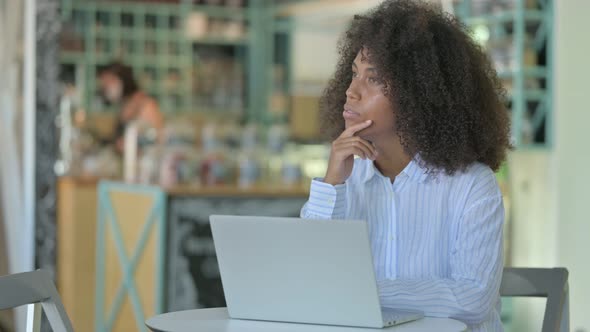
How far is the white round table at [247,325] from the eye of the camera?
197 cm

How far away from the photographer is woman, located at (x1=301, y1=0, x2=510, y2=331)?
89.6 inches

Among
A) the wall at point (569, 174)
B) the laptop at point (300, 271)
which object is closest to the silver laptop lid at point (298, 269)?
the laptop at point (300, 271)

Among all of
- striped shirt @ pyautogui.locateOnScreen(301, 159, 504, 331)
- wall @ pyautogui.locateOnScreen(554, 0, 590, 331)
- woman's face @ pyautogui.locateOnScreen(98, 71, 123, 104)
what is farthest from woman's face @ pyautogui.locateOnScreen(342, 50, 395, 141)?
woman's face @ pyautogui.locateOnScreen(98, 71, 123, 104)

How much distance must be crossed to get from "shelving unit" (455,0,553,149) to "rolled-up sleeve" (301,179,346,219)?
8.72ft

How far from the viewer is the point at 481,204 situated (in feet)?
7.27

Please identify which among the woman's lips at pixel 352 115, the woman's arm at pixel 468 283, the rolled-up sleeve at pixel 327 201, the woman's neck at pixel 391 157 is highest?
the woman's lips at pixel 352 115

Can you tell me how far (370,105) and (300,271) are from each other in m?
0.49

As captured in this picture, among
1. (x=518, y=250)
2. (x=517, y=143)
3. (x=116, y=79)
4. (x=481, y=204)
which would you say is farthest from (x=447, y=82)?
(x=116, y=79)

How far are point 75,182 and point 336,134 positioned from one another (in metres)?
3.81

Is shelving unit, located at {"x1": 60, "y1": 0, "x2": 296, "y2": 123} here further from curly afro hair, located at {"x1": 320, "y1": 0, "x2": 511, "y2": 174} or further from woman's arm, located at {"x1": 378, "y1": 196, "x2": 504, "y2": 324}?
woman's arm, located at {"x1": 378, "y1": 196, "x2": 504, "y2": 324}

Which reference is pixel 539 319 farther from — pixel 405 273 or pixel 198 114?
pixel 198 114

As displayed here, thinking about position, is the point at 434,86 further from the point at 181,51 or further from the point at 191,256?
the point at 181,51

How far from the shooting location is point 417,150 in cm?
234

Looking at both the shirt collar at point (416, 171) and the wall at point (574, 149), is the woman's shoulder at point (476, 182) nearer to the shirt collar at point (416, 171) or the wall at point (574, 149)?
the shirt collar at point (416, 171)
